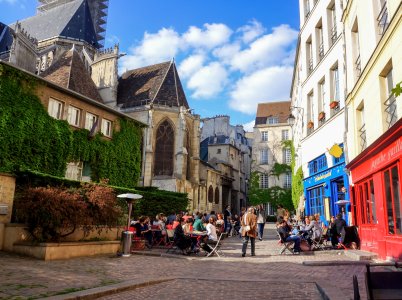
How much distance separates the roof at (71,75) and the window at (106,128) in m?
5.10

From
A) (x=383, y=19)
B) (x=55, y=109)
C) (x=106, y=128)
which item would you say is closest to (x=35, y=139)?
(x=55, y=109)

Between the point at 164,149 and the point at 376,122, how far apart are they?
24916mm

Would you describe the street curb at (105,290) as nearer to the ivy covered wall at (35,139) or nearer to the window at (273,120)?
the ivy covered wall at (35,139)

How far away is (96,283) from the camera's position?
21.0 ft

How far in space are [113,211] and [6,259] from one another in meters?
3.26

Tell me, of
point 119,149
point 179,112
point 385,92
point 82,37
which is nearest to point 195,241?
point 385,92

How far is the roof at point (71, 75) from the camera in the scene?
85.1 feet

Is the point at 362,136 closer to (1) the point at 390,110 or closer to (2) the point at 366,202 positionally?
(2) the point at 366,202

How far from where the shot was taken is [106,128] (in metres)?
22.4

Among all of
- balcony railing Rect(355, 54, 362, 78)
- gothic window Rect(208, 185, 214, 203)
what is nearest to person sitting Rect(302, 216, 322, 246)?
balcony railing Rect(355, 54, 362, 78)

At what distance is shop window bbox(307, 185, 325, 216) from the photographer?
1762 centimetres

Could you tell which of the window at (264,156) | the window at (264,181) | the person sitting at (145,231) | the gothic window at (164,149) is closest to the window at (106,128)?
the person sitting at (145,231)

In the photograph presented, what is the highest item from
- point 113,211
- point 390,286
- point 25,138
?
point 25,138

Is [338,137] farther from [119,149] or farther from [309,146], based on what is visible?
[119,149]
